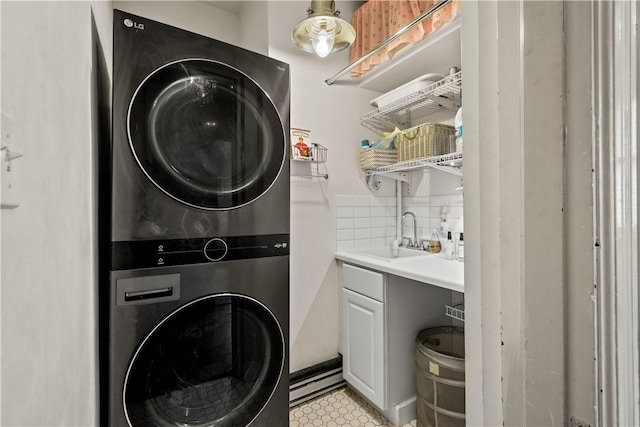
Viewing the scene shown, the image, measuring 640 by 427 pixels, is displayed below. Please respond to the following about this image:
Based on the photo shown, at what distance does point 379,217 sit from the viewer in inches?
93.2

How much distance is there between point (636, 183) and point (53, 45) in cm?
86

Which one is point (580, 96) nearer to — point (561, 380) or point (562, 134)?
point (562, 134)

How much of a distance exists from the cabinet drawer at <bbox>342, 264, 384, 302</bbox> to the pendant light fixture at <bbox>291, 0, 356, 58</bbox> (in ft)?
3.93

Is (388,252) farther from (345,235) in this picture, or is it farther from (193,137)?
(193,137)

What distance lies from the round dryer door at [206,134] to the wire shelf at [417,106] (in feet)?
3.21

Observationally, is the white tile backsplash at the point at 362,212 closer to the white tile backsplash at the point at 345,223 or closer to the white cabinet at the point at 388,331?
the white tile backsplash at the point at 345,223

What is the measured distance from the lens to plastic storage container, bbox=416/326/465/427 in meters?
1.45

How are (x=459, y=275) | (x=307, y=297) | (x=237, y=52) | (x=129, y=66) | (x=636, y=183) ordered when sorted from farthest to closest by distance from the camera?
(x=307, y=297), (x=459, y=275), (x=237, y=52), (x=129, y=66), (x=636, y=183)

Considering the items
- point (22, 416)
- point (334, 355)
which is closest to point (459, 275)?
point (334, 355)

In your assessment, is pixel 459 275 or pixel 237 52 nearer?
pixel 237 52

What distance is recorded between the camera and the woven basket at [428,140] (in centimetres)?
185

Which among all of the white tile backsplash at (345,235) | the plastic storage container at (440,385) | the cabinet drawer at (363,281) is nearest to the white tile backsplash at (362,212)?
the white tile backsplash at (345,235)

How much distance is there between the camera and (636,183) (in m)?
0.35

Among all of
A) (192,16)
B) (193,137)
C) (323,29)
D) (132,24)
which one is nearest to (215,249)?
(193,137)
